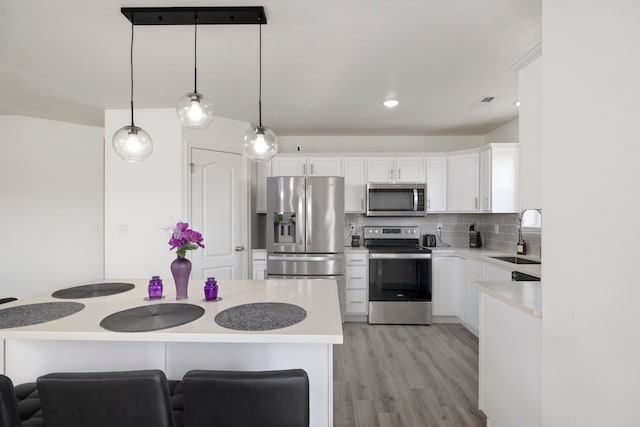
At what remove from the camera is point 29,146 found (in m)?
3.58

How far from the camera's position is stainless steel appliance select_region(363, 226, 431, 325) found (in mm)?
3627

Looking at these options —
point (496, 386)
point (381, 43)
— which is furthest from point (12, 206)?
point (496, 386)

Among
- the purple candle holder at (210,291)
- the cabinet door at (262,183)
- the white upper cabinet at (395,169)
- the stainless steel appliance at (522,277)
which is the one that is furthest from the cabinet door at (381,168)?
the purple candle holder at (210,291)

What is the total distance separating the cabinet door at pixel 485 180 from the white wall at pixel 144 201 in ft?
11.1

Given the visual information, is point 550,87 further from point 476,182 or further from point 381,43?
point 476,182

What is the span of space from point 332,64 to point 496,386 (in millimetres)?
2330

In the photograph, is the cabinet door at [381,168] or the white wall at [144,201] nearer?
the white wall at [144,201]

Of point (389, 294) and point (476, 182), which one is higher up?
point (476, 182)

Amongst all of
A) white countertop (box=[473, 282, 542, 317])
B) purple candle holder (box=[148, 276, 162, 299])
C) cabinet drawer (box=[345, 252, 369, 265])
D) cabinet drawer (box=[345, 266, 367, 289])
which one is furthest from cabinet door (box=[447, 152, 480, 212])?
purple candle holder (box=[148, 276, 162, 299])

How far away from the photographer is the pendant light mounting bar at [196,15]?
5.57 feet

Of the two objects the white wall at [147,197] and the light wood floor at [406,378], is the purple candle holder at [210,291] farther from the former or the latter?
the white wall at [147,197]

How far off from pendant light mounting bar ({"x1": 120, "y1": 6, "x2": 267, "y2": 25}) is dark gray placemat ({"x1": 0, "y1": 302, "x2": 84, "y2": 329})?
5.26ft

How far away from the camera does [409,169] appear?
3.96 metres

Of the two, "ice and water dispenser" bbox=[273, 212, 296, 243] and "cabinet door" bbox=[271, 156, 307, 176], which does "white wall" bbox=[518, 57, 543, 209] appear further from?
"cabinet door" bbox=[271, 156, 307, 176]
